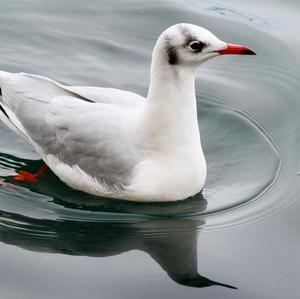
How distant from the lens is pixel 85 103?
249 inches

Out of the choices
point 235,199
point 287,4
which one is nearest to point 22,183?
point 235,199

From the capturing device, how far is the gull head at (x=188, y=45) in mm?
5672

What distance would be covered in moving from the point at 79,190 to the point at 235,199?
1.14 m

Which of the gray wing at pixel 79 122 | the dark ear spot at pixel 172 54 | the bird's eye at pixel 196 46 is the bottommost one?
the gray wing at pixel 79 122

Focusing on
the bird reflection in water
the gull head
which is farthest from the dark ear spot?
the bird reflection in water

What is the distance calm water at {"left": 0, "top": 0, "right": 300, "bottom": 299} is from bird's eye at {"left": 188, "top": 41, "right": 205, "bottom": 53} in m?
1.15

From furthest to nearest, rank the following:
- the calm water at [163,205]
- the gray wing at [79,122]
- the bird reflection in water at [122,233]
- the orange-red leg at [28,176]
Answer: the orange-red leg at [28,176]
the gray wing at [79,122]
the bird reflection in water at [122,233]
the calm water at [163,205]

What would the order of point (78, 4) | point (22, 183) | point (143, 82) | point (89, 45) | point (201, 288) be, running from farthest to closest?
point (78, 4), point (89, 45), point (143, 82), point (22, 183), point (201, 288)

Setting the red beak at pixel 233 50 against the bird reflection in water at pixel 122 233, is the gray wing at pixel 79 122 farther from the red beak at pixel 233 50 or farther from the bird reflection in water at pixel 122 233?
the red beak at pixel 233 50

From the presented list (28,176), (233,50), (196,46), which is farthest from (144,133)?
(28,176)

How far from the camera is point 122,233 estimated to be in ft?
19.3

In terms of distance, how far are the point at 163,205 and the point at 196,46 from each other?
117 centimetres

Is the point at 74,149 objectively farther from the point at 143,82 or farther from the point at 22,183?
the point at 143,82

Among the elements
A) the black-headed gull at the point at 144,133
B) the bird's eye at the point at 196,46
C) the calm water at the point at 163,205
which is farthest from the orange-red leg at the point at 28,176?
the bird's eye at the point at 196,46
